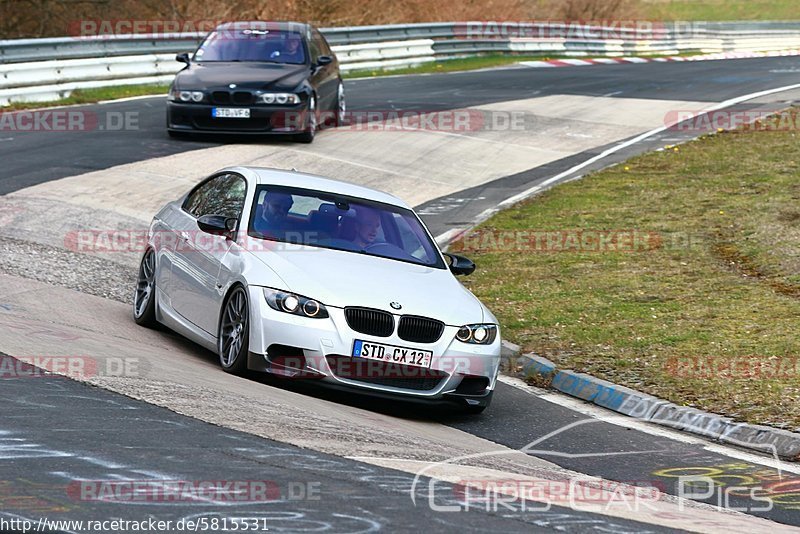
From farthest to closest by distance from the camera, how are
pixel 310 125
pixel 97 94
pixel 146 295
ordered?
1. pixel 97 94
2. pixel 310 125
3. pixel 146 295

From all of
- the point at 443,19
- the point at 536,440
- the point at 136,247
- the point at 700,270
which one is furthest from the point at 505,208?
the point at 443,19

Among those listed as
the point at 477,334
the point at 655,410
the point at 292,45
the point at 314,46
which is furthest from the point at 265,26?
the point at 655,410

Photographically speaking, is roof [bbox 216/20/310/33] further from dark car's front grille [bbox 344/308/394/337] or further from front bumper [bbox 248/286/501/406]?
dark car's front grille [bbox 344/308/394/337]

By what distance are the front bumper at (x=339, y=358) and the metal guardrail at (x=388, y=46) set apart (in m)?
15.8

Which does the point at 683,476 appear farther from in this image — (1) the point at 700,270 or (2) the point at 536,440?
(1) the point at 700,270

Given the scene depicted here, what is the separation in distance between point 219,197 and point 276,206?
0.73 m

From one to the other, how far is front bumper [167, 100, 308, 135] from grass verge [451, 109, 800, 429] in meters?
4.23

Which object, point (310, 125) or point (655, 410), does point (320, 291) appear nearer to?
point (655, 410)

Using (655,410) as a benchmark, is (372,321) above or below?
above

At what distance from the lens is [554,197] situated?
733 inches

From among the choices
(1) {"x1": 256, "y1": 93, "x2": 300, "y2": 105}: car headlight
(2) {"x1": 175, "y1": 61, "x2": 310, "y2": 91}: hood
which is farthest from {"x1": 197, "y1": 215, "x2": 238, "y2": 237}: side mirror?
(1) {"x1": 256, "y1": 93, "x2": 300, "y2": 105}: car headlight

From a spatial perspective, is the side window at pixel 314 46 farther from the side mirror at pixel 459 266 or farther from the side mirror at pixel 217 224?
the side mirror at pixel 217 224

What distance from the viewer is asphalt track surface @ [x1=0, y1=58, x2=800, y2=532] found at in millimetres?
6219

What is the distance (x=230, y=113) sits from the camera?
19.7 metres
